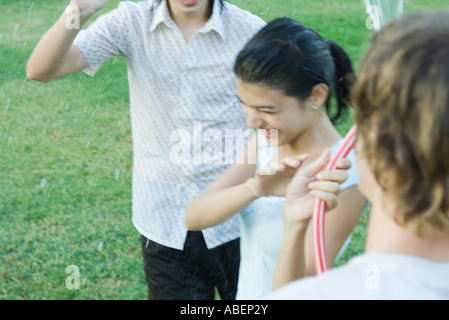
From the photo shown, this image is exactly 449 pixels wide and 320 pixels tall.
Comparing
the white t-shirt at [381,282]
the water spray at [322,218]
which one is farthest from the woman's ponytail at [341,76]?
the white t-shirt at [381,282]

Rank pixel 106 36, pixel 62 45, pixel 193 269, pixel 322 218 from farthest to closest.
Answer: pixel 193 269
pixel 106 36
pixel 62 45
pixel 322 218

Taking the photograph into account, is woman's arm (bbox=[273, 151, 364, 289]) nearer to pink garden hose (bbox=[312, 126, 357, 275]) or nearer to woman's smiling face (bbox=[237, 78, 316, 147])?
pink garden hose (bbox=[312, 126, 357, 275])

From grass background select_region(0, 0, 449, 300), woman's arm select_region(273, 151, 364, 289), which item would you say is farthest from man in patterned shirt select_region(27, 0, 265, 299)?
woman's arm select_region(273, 151, 364, 289)

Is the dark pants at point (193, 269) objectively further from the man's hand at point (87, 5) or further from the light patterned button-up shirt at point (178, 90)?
the man's hand at point (87, 5)

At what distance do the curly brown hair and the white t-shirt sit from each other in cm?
7

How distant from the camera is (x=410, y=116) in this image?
1.09 m

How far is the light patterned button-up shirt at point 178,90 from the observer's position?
2.74m

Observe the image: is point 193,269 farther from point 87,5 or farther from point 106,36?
point 87,5

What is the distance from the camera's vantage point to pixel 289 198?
1.92 metres

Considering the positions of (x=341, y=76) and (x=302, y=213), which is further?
(x=341, y=76)

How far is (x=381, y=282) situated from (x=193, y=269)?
183 cm

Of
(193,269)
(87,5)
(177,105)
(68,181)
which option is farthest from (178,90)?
(68,181)
